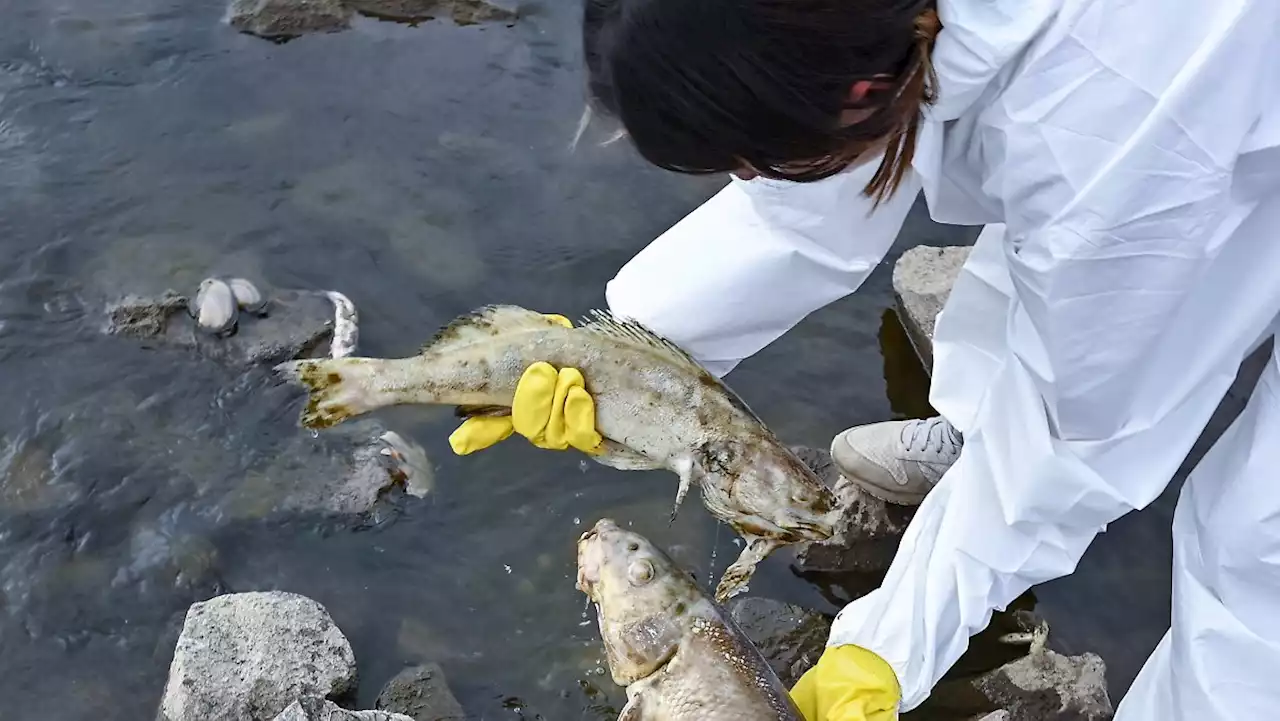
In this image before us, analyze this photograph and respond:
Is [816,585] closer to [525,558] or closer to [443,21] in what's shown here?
[525,558]

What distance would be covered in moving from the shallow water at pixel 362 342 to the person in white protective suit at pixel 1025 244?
130 cm

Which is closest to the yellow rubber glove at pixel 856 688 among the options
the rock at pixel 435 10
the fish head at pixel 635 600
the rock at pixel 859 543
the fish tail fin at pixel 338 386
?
the fish head at pixel 635 600

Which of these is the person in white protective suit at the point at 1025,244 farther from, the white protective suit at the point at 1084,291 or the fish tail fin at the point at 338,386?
the fish tail fin at the point at 338,386

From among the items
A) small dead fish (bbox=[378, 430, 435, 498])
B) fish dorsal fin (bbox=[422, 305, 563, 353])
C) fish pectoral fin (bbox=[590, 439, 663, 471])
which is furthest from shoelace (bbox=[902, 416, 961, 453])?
small dead fish (bbox=[378, 430, 435, 498])

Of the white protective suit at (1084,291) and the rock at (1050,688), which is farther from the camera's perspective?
the rock at (1050,688)

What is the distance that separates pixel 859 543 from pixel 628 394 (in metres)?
1.63

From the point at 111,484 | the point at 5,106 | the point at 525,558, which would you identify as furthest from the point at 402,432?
the point at 5,106

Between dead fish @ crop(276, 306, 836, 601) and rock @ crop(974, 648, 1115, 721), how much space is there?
1.23m

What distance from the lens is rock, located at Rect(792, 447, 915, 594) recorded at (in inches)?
179

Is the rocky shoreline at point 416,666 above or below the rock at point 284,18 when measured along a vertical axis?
below

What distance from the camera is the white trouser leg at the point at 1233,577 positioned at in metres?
2.67

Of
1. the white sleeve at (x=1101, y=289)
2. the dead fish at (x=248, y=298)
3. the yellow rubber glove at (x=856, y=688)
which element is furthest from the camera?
the dead fish at (x=248, y=298)

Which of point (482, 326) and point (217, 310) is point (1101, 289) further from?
point (217, 310)

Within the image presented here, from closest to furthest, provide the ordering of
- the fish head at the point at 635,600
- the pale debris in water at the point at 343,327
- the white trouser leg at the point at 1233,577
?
the white trouser leg at the point at 1233,577, the fish head at the point at 635,600, the pale debris in water at the point at 343,327
